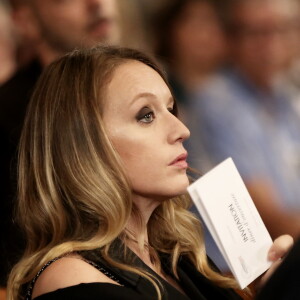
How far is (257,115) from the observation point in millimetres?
3275

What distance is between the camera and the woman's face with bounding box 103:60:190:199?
1.88 meters

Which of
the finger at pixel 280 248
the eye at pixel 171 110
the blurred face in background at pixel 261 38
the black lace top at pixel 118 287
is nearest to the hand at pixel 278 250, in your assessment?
the finger at pixel 280 248

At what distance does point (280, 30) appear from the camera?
10.9 ft

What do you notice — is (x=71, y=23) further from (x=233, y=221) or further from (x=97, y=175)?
(x=233, y=221)

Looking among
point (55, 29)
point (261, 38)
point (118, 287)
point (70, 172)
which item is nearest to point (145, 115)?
point (70, 172)

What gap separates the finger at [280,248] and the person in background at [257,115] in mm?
1342

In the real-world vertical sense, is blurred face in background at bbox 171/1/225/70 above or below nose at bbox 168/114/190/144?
above

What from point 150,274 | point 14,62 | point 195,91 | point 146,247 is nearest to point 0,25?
point 14,62

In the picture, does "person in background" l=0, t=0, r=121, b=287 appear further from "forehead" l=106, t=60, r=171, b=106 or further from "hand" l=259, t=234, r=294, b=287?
"hand" l=259, t=234, r=294, b=287

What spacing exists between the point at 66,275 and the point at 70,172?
0.27 metres

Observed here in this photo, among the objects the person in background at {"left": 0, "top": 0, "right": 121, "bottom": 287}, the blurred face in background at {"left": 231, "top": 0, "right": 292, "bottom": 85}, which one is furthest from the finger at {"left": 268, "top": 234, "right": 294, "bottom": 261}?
the blurred face in background at {"left": 231, "top": 0, "right": 292, "bottom": 85}

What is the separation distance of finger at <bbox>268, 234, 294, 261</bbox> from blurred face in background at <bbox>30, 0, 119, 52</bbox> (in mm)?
1510

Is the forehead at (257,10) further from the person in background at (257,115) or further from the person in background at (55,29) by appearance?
the person in background at (55,29)

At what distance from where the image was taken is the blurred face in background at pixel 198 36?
3.25 m
